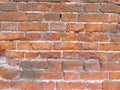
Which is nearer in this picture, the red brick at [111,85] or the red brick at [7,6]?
the red brick at [7,6]

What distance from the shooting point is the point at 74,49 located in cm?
243

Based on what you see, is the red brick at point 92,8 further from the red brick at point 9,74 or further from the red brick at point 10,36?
the red brick at point 9,74

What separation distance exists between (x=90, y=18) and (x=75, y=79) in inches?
25.2

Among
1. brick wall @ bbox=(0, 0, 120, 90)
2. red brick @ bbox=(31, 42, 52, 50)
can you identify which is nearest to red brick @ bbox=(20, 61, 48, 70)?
brick wall @ bbox=(0, 0, 120, 90)

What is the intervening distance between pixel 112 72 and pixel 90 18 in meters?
0.60

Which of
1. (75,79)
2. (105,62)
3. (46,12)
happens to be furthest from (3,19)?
(105,62)

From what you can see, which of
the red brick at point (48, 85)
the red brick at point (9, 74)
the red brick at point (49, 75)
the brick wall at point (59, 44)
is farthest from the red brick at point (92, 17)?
the red brick at point (9, 74)

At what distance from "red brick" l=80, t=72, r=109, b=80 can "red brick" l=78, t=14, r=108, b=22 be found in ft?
1.78

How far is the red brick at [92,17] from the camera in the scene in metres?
2.41

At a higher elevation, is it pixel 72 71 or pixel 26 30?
pixel 26 30

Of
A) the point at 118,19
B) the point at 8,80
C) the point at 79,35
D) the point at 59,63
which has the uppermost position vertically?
the point at 118,19

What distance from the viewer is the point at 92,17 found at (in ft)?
7.93

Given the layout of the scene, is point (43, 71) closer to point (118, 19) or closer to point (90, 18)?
point (90, 18)

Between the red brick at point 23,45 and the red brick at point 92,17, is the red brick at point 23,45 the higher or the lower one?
the lower one
